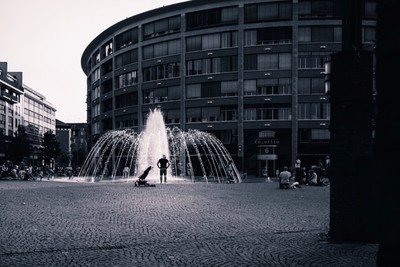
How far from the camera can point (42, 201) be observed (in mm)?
16328

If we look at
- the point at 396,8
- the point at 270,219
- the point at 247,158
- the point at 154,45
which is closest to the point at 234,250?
the point at 270,219

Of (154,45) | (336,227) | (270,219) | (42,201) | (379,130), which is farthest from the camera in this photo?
(154,45)

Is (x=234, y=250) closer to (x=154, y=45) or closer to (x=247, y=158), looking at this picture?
(x=247, y=158)

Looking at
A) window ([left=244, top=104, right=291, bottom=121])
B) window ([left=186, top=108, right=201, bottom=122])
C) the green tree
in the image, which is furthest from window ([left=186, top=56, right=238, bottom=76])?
the green tree

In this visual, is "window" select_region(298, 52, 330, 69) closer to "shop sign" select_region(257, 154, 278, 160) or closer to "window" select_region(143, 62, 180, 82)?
"shop sign" select_region(257, 154, 278, 160)

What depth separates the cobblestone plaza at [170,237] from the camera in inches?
279

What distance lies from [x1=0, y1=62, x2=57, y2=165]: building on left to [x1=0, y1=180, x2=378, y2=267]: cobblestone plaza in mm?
68540

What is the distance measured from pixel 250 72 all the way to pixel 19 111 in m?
67.1

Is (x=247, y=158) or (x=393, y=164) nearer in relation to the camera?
(x=393, y=164)

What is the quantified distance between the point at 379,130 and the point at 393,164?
0.32 m

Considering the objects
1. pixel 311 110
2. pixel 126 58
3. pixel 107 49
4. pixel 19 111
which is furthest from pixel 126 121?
pixel 19 111

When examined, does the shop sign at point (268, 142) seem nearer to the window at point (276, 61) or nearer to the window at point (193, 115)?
the window at point (276, 61)

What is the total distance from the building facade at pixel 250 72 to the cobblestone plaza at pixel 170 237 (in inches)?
1477

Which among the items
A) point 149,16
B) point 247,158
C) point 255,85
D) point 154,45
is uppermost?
point 149,16
